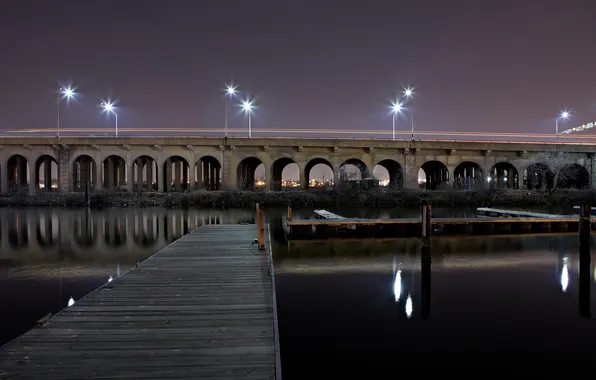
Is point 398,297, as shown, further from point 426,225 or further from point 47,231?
point 47,231

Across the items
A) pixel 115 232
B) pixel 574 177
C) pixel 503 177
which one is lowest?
pixel 115 232

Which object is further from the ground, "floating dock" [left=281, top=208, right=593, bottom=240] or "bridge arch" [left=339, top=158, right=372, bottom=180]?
"bridge arch" [left=339, top=158, right=372, bottom=180]

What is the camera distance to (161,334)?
218 inches

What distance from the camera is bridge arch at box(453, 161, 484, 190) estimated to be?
44.9 meters

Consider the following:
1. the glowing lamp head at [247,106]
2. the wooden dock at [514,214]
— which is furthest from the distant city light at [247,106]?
the wooden dock at [514,214]

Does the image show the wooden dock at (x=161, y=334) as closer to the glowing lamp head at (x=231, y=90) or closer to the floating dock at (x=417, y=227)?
the floating dock at (x=417, y=227)

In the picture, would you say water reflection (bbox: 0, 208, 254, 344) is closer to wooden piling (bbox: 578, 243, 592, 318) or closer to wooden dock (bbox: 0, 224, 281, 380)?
wooden dock (bbox: 0, 224, 281, 380)

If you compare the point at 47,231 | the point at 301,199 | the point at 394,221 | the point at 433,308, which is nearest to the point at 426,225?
the point at 433,308

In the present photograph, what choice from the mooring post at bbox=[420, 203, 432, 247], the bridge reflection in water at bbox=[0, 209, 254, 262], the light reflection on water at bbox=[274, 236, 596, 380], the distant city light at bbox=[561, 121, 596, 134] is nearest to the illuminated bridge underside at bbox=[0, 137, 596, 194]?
the bridge reflection in water at bbox=[0, 209, 254, 262]

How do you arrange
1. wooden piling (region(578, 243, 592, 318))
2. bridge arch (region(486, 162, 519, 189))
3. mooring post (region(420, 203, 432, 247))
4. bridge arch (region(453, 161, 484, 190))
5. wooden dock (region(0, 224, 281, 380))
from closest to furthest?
wooden dock (region(0, 224, 281, 380)) < wooden piling (region(578, 243, 592, 318)) < mooring post (region(420, 203, 432, 247)) < bridge arch (region(453, 161, 484, 190)) < bridge arch (region(486, 162, 519, 189))

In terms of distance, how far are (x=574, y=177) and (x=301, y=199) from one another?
35459mm

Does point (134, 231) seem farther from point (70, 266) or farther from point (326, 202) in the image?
point (326, 202)

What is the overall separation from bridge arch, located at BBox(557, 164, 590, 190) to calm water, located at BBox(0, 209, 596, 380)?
34357 mm

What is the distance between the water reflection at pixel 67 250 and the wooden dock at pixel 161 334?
7.49 feet
